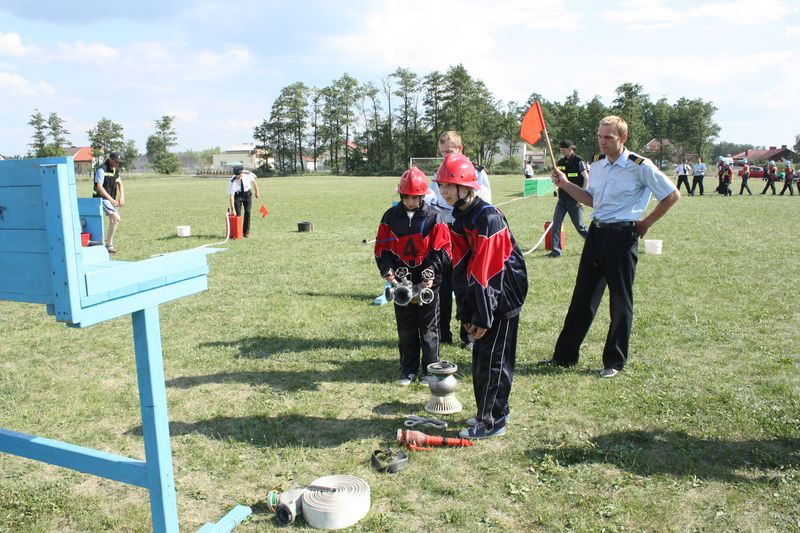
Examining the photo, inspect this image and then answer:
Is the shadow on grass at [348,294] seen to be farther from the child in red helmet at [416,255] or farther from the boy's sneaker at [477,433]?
the boy's sneaker at [477,433]

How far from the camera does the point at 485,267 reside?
4.29 m

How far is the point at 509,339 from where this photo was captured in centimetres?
466

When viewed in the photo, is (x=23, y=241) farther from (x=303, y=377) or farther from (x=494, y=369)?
(x=303, y=377)

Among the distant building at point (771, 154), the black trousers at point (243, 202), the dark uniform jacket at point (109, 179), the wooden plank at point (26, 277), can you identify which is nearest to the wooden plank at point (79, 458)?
the wooden plank at point (26, 277)

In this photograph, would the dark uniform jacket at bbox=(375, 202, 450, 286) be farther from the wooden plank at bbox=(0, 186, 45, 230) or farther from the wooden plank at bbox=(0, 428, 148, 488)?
the wooden plank at bbox=(0, 186, 45, 230)

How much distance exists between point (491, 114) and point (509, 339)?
99.3 metres

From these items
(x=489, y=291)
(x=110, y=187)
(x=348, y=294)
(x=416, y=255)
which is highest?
(x=110, y=187)

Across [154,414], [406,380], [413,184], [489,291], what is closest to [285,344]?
[406,380]

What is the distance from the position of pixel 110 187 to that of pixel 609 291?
12070 mm

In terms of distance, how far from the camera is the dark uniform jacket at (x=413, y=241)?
5.62 meters

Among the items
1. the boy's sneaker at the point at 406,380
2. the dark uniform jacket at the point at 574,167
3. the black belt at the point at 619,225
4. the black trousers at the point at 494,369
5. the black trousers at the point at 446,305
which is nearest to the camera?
the black trousers at the point at 494,369

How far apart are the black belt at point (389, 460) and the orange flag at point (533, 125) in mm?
3658

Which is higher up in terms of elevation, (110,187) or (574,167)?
(110,187)

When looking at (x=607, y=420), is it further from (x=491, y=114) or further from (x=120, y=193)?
(x=491, y=114)
